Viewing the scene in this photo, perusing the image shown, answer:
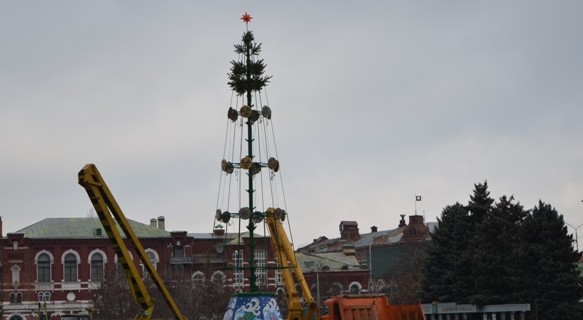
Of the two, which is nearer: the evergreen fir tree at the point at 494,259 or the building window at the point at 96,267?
the evergreen fir tree at the point at 494,259

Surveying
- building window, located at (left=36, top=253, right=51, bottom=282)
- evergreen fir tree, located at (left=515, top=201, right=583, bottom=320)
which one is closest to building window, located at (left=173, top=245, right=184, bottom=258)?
building window, located at (left=36, top=253, right=51, bottom=282)

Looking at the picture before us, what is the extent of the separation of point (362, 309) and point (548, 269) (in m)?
23.8

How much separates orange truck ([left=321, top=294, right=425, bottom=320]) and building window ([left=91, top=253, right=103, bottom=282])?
6703 cm

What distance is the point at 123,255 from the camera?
33688mm

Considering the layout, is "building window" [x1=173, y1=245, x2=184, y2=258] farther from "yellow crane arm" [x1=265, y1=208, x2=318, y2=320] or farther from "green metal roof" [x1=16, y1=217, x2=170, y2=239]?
"yellow crane arm" [x1=265, y1=208, x2=318, y2=320]

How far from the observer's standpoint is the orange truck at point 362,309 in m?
43.9

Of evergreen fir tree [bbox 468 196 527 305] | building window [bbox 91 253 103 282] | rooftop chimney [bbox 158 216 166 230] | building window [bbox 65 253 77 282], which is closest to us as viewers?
evergreen fir tree [bbox 468 196 527 305]

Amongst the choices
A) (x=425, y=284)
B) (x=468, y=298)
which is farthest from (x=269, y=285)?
(x=468, y=298)

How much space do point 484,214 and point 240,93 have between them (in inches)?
1697

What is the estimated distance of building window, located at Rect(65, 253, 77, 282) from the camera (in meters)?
108

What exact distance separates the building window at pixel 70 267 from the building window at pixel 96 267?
6.29ft

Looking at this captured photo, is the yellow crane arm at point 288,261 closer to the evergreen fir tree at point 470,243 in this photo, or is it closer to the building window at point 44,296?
the evergreen fir tree at point 470,243

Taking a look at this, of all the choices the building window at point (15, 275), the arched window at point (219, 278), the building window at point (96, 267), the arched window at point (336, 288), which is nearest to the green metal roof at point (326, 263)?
the arched window at point (336, 288)

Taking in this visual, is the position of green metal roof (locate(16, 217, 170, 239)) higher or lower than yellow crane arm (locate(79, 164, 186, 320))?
higher
